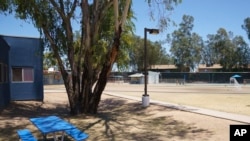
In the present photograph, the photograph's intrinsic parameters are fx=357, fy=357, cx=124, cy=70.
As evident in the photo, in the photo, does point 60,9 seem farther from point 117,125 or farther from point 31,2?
point 117,125

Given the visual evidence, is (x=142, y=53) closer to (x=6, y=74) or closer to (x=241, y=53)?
(x=241, y=53)

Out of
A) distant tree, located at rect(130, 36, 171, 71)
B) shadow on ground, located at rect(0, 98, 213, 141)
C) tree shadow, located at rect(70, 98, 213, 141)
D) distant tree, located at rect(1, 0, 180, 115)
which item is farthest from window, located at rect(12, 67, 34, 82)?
distant tree, located at rect(130, 36, 171, 71)

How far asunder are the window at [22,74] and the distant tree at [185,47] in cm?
6406

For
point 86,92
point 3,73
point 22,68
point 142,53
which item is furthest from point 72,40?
point 142,53

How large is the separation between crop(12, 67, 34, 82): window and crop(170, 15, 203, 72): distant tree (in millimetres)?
64058

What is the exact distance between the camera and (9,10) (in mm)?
18203

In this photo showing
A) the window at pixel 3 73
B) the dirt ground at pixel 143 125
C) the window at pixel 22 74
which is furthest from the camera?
the window at pixel 22 74

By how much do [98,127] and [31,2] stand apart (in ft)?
22.5

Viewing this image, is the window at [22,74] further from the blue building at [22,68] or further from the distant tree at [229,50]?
the distant tree at [229,50]

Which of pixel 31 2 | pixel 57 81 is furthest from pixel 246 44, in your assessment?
pixel 31 2

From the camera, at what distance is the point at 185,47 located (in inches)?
3393

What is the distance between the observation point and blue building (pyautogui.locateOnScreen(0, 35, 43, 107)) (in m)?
23.1

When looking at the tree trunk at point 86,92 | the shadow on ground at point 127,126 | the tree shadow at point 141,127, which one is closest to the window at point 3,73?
the shadow on ground at point 127,126

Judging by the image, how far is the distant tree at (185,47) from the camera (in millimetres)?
86062
